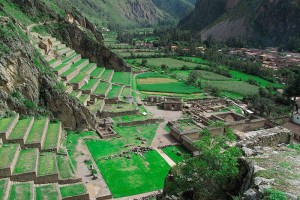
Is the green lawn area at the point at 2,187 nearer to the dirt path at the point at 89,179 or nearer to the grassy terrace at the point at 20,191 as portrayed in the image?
the grassy terrace at the point at 20,191

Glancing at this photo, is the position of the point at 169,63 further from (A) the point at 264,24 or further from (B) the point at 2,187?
(A) the point at 264,24

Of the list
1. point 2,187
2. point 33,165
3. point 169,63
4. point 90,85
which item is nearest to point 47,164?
point 33,165

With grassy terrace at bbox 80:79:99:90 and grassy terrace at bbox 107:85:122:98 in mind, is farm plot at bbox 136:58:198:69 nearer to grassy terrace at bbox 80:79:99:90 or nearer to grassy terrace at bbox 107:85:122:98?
grassy terrace at bbox 107:85:122:98

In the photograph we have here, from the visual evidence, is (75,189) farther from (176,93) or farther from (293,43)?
(293,43)

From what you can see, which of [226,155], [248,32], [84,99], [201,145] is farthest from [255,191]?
[248,32]

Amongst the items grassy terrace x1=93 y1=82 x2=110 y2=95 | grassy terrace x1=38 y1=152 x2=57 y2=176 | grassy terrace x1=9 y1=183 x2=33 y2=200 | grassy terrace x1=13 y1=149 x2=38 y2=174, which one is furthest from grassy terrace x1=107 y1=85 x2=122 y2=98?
grassy terrace x1=9 y1=183 x2=33 y2=200
